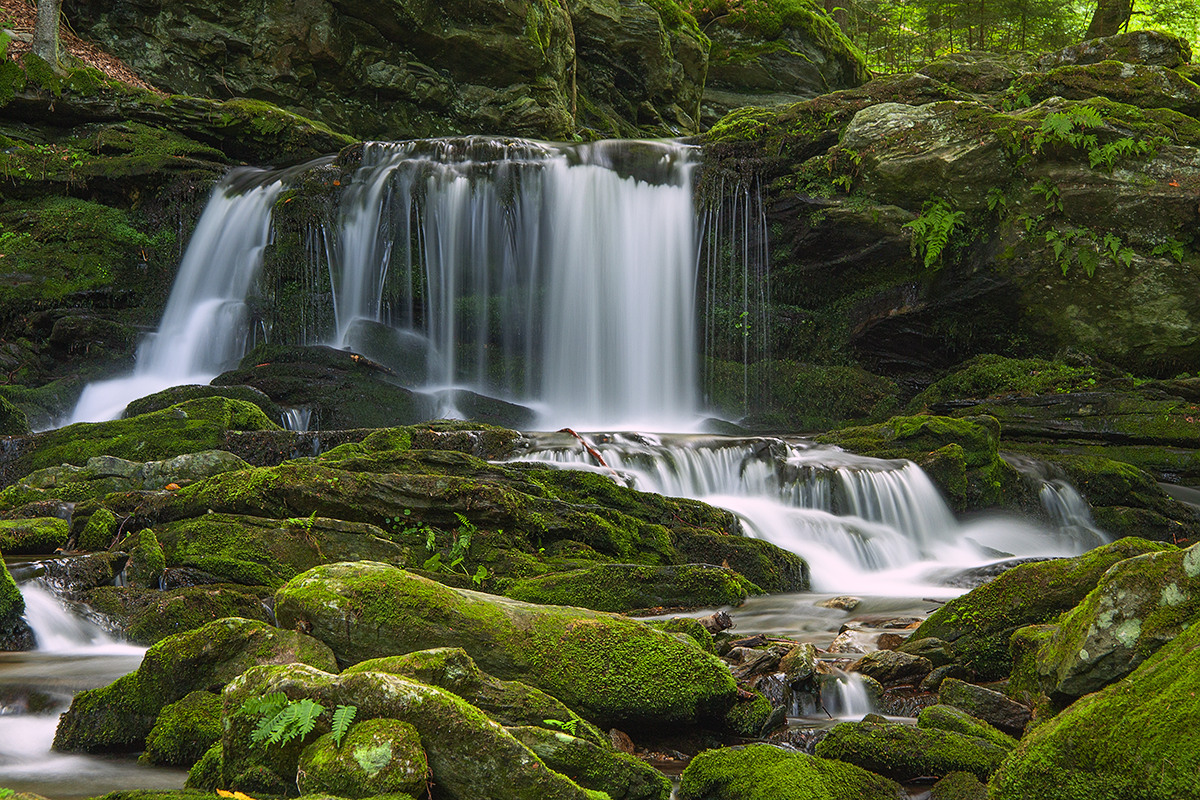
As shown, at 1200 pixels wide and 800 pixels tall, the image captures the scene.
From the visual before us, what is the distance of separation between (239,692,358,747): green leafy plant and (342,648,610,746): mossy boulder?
225 mm

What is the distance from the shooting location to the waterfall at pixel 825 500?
8.97m

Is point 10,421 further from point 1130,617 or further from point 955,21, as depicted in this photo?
point 955,21

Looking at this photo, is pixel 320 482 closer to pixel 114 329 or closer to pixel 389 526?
pixel 389 526

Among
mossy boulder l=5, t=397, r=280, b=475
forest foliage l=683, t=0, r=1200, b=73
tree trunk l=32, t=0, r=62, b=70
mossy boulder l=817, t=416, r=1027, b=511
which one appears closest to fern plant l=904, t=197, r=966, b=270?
mossy boulder l=817, t=416, r=1027, b=511

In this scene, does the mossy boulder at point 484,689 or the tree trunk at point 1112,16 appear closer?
the mossy boulder at point 484,689

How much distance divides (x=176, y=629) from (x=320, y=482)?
1.74 metres

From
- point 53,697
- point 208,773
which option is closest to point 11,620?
point 53,697

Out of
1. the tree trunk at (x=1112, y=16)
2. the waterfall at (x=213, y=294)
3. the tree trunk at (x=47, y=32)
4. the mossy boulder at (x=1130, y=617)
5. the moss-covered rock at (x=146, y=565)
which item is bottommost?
the moss-covered rock at (x=146, y=565)

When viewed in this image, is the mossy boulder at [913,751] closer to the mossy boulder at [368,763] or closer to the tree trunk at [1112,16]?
the mossy boulder at [368,763]

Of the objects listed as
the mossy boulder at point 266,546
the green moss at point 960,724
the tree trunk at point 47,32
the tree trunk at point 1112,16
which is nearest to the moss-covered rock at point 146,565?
the mossy boulder at point 266,546

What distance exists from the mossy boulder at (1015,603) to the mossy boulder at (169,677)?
3317mm

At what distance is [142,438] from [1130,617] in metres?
9.21

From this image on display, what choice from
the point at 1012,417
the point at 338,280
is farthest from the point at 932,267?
the point at 338,280

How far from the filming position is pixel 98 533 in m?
5.95
